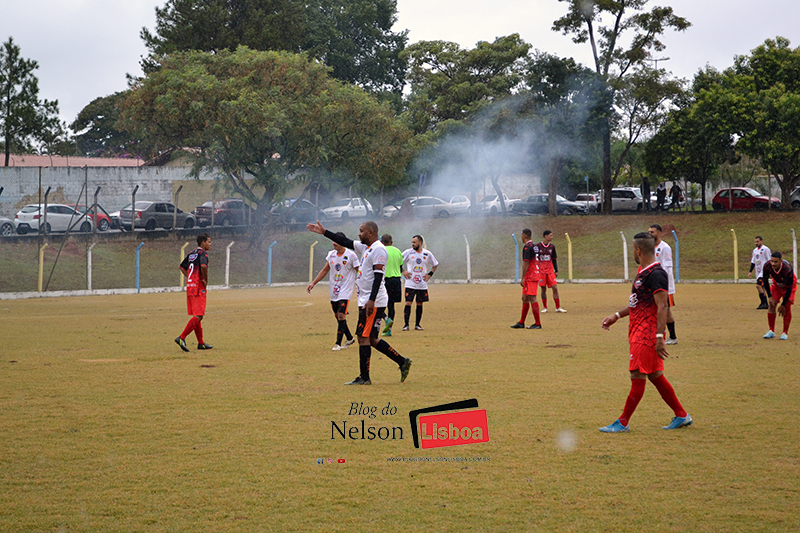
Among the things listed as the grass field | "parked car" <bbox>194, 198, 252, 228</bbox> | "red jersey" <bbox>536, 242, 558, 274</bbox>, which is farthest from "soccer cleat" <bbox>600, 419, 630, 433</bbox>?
"parked car" <bbox>194, 198, 252, 228</bbox>

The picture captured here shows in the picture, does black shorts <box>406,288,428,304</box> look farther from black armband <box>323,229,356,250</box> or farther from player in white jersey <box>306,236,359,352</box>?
black armband <box>323,229,356,250</box>

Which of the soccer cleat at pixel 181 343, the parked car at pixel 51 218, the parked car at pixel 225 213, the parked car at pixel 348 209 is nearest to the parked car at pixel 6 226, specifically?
the parked car at pixel 51 218

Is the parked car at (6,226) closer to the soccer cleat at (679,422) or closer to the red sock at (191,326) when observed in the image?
the red sock at (191,326)

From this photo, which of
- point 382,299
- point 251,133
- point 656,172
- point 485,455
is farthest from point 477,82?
point 485,455

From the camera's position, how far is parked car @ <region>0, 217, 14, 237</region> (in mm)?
33572

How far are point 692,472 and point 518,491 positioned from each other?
1396mm

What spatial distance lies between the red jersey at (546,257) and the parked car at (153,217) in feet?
86.8

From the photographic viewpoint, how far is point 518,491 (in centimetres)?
521

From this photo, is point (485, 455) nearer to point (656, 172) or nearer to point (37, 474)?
point (37, 474)

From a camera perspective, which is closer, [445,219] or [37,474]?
[37,474]

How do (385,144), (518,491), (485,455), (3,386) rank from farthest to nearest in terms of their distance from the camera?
1. (385,144)
2. (3,386)
3. (485,455)
4. (518,491)

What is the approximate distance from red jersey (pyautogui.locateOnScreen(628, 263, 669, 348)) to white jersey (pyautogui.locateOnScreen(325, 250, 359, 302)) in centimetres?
610

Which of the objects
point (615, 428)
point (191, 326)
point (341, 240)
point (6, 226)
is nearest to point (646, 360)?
Answer: point (615, 428)

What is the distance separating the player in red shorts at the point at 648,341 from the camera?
6.57 metres
